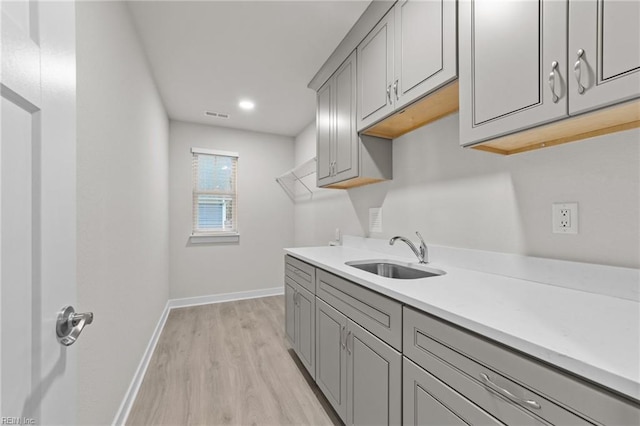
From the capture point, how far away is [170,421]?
1.58 m

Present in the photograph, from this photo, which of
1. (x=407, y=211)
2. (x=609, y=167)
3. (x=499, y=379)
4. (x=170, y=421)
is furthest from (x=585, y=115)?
(x=170, y=421)

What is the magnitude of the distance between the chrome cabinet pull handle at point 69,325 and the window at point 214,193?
333cm

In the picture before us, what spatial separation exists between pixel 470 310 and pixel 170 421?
1843 millimetres

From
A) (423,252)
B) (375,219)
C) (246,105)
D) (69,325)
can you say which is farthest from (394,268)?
(246,105)

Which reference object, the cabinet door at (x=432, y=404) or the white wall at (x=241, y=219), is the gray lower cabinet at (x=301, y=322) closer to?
the cabinet door at (x=432, y=404)

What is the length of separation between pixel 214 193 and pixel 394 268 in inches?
119

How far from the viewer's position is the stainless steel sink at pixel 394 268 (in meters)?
1.62

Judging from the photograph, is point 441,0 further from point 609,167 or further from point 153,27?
point 153,27

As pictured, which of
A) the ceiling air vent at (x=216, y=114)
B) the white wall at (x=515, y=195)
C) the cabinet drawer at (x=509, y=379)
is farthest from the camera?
the ceiling air vent at (x=216, y=114)

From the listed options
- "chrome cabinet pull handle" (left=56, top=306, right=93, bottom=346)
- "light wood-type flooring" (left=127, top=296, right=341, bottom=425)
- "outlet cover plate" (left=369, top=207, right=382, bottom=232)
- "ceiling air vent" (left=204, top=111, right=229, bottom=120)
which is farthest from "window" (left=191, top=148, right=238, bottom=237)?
"chrome cabinet pull handle" (left=56, top=306, right=93, bottom=346)

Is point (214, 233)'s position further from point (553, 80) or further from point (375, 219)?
point (553, 80)

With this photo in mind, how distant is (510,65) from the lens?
959mm

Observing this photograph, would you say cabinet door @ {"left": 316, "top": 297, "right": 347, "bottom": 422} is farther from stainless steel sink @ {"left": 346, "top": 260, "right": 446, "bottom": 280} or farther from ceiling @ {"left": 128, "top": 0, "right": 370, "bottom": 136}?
ceiling @ {"left": 128, "top": 0, "right": 370, "bottom": 136}

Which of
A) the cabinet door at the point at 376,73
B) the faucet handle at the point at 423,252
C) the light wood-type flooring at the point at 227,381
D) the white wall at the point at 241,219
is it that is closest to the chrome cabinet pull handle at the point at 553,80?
the cabinet door at the point at 376,73
